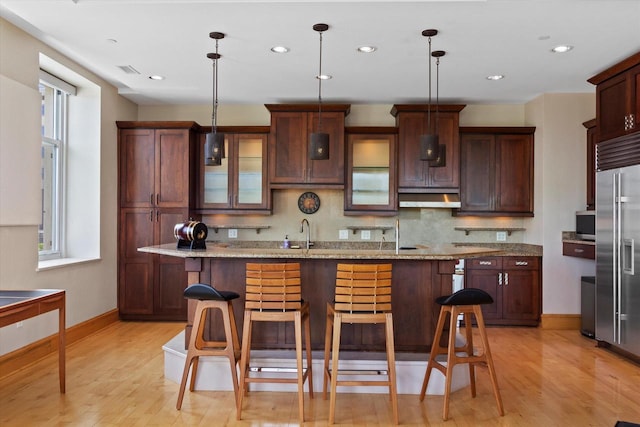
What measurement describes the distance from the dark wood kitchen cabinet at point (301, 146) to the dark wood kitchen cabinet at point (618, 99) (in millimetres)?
2714

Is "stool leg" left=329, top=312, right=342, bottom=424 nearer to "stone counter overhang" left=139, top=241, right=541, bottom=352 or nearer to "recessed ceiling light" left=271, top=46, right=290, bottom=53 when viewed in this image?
"stone counter overhang" left=139, top=241, right=541, bottom=352

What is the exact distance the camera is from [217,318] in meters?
3.82

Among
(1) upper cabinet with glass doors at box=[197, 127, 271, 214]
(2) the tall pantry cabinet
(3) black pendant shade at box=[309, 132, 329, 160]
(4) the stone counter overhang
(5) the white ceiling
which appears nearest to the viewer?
(5) the white ceiling

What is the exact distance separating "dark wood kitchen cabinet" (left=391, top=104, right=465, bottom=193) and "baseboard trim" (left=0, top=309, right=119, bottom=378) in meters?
3.80

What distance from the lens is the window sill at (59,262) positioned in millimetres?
4502

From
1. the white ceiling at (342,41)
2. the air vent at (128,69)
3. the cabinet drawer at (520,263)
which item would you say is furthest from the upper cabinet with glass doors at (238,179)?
the cabinet drawer at (520,263)

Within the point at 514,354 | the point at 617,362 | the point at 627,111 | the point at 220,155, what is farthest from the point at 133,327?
the point at 627,111

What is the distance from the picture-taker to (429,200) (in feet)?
19.7

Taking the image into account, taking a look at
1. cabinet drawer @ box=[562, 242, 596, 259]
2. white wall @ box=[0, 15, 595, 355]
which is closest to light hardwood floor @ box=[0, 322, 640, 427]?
white wall @ box=[0, 15, 595, 355]

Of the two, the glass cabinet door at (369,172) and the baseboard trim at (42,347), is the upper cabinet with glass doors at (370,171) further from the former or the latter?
the baseboard trim at (42,347)

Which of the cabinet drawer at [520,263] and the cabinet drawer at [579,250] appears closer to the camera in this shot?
the cabinet drawer at [579,250]

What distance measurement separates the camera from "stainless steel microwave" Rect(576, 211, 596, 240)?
5.35m

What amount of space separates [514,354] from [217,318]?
112 inches

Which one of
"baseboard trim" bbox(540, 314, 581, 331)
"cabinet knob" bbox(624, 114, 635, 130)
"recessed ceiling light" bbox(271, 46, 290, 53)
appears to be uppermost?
"recessed ceiling light" bbox(271, 46, 290, 53)
